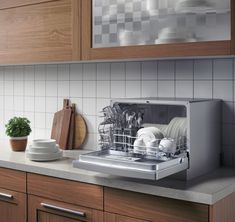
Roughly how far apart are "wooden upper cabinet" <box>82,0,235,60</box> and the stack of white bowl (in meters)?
0.49

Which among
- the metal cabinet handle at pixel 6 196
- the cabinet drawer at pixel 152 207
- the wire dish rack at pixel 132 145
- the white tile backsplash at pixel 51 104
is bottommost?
the metal cabinet handle at pixel 6 196

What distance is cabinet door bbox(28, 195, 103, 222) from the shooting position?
1.80 m

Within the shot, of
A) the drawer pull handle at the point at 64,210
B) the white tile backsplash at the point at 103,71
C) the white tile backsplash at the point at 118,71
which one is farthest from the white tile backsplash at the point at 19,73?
the drawer pull handle at the point at 64,210

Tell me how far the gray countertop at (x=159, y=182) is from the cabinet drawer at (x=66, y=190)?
0.09 ft

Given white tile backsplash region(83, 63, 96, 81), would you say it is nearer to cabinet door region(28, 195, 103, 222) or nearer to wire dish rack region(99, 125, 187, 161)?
wire dish rack region(99, 125, 187, 161)

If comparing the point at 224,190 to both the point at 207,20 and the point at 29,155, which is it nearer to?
the point at 207,20

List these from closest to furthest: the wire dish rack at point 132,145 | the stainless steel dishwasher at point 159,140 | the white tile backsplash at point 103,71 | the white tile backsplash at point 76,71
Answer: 1. the stainless steel dishwasher at point 159,140
2. the wire dish rack at point 132,145
3. the white tile backsplash at point 103,71
4. the white tile backsplash at point 76,71

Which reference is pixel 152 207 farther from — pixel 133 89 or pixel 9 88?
pixel 9 88

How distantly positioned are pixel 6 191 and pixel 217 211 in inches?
44.3

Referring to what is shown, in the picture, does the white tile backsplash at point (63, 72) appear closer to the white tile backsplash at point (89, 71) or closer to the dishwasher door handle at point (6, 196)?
the white tile backsplash at point (89, 71)

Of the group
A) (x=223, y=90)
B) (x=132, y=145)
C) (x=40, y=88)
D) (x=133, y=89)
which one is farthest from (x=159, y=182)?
(x=40, y=88)

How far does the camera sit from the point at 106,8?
199 centimetres

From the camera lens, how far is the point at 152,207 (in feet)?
5.29

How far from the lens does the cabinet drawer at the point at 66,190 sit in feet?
5.83
